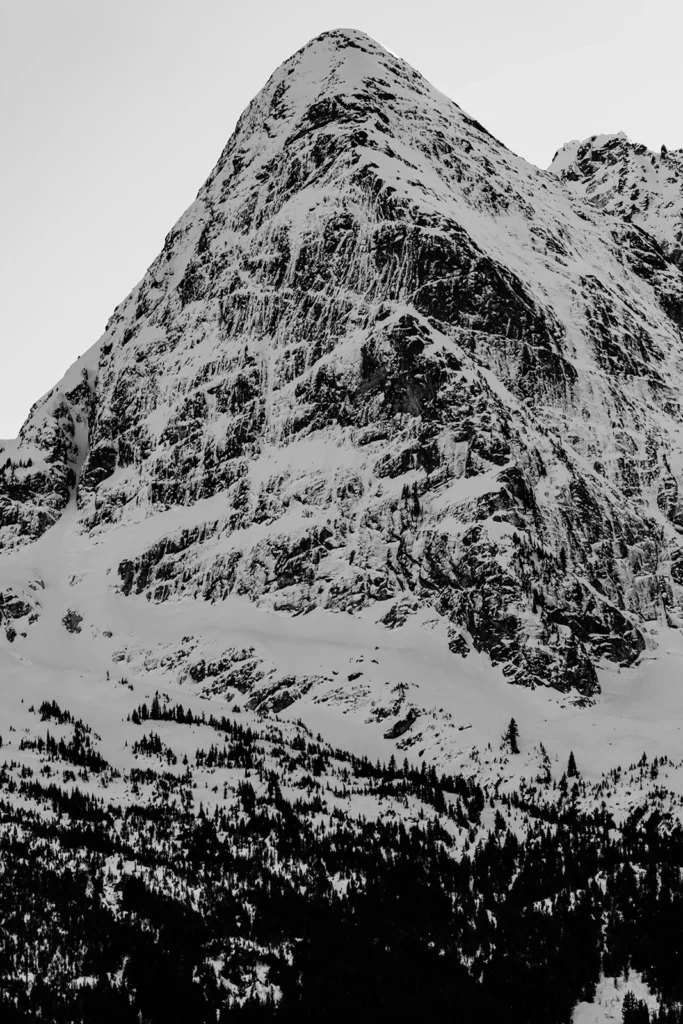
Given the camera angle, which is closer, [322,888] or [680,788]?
[322,888]

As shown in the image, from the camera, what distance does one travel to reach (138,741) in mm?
199875

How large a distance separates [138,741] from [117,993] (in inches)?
3785

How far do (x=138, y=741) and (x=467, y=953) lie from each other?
84450mm

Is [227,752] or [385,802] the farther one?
[227,752]

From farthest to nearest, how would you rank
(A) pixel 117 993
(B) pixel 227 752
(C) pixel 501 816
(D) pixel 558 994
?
1. (B) pixel 227 752
2. (C) pixel 501 816
3. (D) pixel 558 994
4. (A) pixel 117 993

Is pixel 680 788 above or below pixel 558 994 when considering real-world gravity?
above

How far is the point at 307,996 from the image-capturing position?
362 ft

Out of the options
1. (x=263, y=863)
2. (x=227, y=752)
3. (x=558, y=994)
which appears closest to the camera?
(x=558, y=994)

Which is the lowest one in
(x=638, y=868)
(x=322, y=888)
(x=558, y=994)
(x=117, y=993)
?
(x=117, y=993)

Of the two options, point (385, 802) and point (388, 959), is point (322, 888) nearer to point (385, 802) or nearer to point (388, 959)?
point (388, 959)

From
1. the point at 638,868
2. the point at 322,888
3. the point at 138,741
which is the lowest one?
the point at 322,888

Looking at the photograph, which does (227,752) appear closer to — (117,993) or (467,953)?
(467,953)

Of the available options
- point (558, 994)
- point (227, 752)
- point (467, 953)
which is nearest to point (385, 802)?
point (227, 752)

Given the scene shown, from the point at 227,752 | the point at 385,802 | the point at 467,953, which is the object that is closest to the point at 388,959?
the point at 467,953
